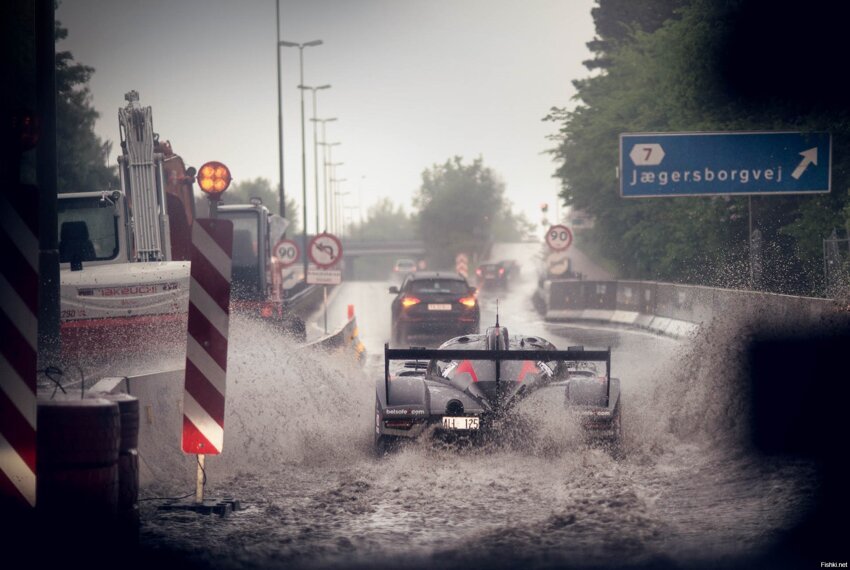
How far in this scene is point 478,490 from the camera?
9266 mm

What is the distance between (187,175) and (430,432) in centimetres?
1092

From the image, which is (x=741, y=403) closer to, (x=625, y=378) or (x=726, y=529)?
(x=726, y=529)

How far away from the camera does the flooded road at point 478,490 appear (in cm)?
721

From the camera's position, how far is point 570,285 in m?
40.5

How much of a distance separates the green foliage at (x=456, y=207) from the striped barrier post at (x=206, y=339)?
474 ft

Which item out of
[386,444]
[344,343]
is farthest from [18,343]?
[344,343]

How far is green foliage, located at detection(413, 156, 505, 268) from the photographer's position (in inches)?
6339

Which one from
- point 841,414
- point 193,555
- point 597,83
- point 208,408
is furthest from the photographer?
point 597,83

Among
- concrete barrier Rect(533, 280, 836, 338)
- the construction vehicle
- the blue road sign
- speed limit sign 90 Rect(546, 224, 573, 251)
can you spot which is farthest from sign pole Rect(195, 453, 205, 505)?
speed limit sign 90 Rect(546, 224, 573, 251)

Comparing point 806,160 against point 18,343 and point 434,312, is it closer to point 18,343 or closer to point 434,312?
point 434,312

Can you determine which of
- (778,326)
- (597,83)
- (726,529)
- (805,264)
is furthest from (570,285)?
(726,529)

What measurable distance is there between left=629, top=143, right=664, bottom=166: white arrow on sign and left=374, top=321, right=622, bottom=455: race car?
1822cm

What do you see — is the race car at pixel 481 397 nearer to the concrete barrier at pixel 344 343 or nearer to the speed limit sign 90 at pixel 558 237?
the concrete barrier at pixel 344 343

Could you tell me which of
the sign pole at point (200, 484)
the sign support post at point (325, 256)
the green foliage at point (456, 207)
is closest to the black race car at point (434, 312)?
the sign support post at point (325, 256)
